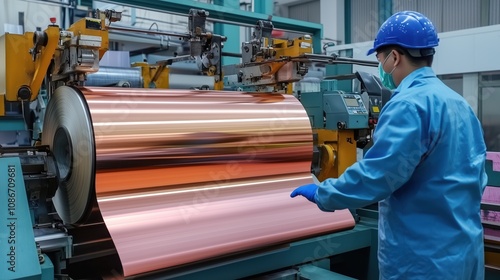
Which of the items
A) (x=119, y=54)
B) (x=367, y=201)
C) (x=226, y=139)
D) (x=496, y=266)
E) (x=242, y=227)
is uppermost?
(x=119, y=54)

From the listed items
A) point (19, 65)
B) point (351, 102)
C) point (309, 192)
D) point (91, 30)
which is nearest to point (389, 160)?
point (309, 192)

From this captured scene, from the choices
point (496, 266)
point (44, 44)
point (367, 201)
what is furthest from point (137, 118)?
point (496, 266)

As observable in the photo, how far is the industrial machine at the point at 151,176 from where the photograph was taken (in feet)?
5.23

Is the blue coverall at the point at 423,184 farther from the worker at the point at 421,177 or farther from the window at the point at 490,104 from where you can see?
the window at the point at 490,104

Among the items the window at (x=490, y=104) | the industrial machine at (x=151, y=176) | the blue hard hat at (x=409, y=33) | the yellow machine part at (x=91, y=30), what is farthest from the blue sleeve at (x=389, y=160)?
the window at (x=490, y=104)

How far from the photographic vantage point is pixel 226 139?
194 cm

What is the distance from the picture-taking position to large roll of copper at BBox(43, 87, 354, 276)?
1.62m

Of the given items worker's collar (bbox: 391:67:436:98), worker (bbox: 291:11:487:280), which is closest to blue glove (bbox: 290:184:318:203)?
worker (bbox: 291:11:487:280)

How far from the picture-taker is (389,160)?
1.39 metres

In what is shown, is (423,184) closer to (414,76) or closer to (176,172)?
(414,76)

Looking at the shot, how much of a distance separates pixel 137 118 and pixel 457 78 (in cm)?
326

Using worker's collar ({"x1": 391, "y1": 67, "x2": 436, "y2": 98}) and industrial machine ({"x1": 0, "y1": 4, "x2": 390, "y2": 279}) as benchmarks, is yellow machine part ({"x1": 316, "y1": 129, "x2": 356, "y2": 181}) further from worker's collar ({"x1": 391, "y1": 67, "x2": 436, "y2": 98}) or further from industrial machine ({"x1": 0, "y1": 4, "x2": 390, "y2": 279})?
worker's collar ({"x1": 391, "y1": 67, "x2": 436, "y2": 98})

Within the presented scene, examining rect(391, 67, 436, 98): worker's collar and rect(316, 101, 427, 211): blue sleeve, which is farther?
rect(391, 67, 436, 98): worker's collar

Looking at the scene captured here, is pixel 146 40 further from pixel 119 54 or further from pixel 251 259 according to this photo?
pixel 251 259
